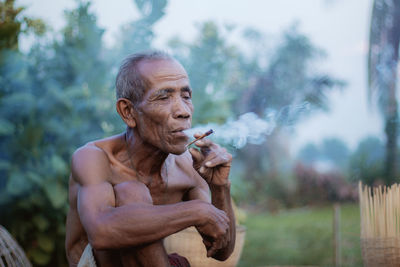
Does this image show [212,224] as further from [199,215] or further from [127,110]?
[127,110]

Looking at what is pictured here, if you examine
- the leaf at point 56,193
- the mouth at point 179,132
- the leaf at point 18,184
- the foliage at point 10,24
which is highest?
the foliage at point 10,24

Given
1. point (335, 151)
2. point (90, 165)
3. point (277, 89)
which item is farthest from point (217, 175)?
point (335, 151)

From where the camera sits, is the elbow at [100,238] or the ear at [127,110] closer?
the elbow at [100,238]

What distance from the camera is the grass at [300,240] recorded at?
6320 mm

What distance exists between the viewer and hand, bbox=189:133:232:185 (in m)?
1.91

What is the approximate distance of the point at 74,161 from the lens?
2.05 meters

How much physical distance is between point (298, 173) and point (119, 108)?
10.5m

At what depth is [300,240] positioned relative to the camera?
7.56m

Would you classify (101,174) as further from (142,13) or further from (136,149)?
(142,13)

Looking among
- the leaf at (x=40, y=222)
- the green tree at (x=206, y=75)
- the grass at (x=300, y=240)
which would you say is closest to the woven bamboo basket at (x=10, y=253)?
the leaf at (x=40, y=222)

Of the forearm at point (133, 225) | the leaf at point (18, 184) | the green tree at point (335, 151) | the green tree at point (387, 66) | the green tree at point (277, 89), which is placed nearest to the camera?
the forearm at point (133, 225)

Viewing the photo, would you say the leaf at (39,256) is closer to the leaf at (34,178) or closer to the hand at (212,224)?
the leaf at (34,178)

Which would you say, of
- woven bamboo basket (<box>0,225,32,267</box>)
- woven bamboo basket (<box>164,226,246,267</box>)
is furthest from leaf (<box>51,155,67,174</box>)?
woven bamboo basket (<box>164,226,246,267</box>)

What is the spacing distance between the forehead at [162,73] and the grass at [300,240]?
12.4 feet
